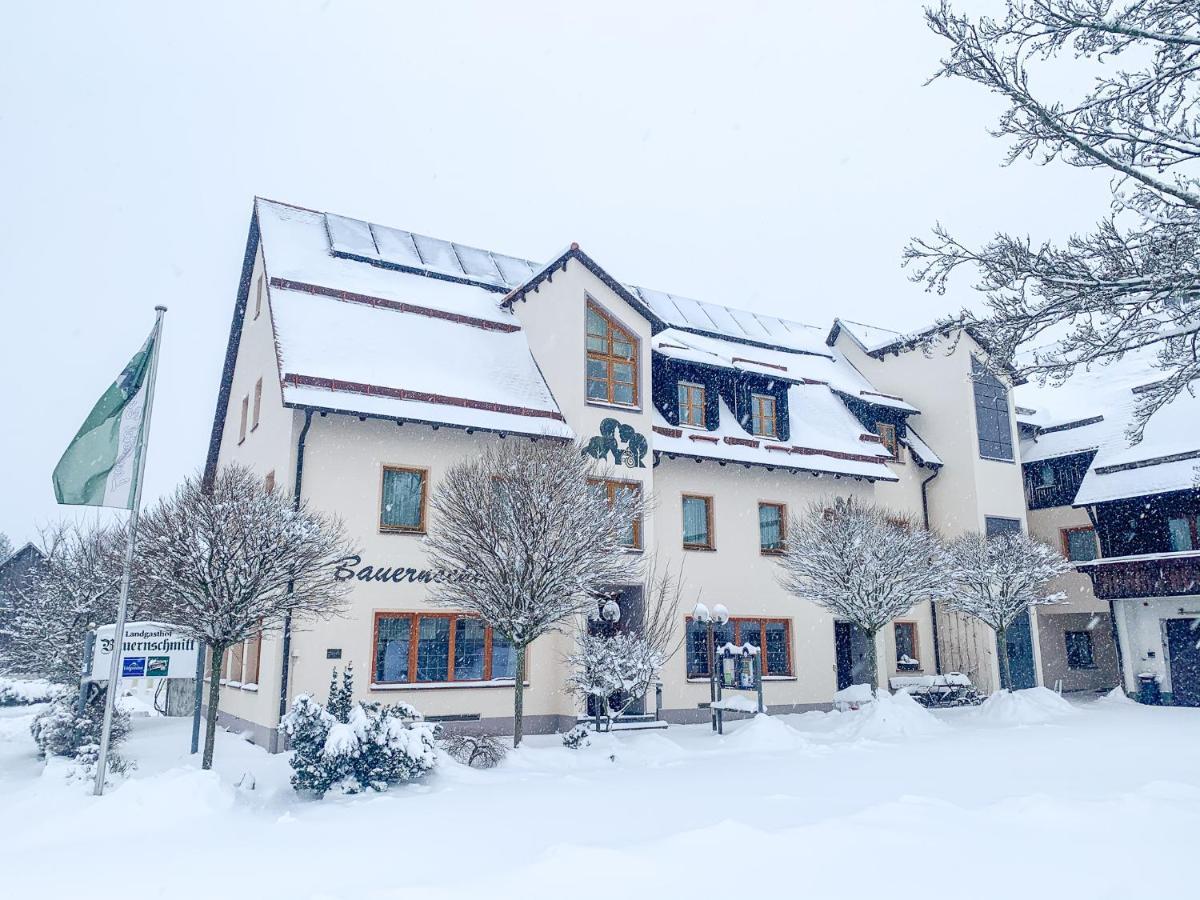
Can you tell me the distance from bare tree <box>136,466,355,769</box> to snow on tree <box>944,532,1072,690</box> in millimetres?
16314

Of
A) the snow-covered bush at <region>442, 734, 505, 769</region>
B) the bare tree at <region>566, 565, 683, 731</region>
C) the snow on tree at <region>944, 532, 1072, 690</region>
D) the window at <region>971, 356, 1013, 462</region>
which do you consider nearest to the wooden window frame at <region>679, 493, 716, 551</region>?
the bare tree at <region>566, 565, 683, 731</region>

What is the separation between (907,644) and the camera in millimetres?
25422

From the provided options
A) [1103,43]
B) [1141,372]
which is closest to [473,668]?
[1103,43]

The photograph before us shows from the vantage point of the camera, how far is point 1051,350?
8.88 metres

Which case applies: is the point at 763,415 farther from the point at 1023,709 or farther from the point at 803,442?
the point at 1023,709

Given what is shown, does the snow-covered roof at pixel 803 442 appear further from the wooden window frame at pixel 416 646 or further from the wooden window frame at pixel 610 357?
the wooden window frame at pixel 416 646

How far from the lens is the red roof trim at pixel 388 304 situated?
62.2 ft

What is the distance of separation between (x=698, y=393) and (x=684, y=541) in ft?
13.6

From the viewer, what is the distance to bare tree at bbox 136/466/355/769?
39.8ft

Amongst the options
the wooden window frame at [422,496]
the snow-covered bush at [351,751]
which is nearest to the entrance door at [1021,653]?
the wooden window frame at [422,496]

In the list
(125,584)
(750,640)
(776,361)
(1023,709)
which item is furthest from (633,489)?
(125,584)

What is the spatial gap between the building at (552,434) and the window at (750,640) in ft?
0.21

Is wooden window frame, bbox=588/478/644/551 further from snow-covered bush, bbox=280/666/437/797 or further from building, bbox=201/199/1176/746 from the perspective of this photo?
snow-covered bush, bbox=280/666/437/797

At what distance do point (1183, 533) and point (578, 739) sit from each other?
1972 cm
